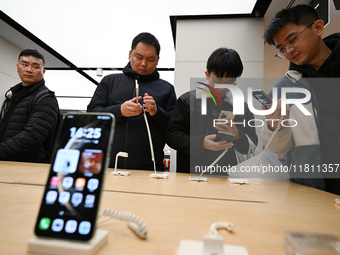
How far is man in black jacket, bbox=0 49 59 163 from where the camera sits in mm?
1469

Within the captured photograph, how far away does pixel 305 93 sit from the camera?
1.19 metres

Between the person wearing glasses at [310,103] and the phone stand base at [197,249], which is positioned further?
the person wearing glasses at [310,103]

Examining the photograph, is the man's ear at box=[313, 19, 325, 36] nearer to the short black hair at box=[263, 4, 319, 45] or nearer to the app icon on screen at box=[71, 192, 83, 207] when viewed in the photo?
the short black hair at box=[263, 4, 319, 45]

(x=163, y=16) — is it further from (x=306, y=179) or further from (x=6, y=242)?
(x=6, y=242)

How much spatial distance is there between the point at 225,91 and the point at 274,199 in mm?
761

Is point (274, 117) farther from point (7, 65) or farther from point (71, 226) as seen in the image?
point (7, 65)

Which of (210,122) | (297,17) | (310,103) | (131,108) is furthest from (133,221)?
(297,17)

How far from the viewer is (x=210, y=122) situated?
127cm

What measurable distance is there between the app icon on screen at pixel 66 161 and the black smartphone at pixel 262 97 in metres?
0.94

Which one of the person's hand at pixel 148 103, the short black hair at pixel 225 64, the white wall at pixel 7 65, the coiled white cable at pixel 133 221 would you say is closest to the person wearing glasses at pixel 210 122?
the short black hair at pixel 225 64

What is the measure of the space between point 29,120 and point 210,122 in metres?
1.38

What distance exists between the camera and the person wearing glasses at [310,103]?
3.47 ft

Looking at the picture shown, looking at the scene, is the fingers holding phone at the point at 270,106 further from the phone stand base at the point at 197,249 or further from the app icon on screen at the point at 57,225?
the app icon on screen at the point at 57,225

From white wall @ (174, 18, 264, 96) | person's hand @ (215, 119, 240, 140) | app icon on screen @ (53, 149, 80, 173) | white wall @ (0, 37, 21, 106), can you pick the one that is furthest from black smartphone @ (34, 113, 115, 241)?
white wall @ (0, 37, 21, 106)
